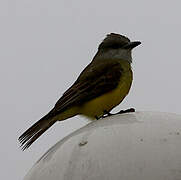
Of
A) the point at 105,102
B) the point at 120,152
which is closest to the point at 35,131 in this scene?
the point at 105,102


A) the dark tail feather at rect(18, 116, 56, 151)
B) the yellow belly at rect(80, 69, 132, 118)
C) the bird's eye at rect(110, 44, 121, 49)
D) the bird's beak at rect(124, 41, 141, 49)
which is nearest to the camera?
the dark tail feather at rect(18, 116, 56, 151)

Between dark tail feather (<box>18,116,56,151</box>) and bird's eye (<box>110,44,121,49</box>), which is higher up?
bird's eye (<box>110,44,121,49</box>)

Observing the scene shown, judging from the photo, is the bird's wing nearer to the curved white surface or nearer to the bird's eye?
the bird's eye

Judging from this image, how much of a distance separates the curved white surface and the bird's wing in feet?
8.47

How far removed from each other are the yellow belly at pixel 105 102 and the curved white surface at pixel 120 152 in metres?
2.86

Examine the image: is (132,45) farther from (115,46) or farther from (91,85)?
(91,85)

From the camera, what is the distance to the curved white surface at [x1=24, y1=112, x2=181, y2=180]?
155 inches

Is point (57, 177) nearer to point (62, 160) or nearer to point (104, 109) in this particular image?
point (62, 160)

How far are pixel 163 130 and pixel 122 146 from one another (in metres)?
0.39

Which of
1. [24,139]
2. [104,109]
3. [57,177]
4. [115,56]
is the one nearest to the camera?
[57,177]

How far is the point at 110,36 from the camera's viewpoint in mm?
9359

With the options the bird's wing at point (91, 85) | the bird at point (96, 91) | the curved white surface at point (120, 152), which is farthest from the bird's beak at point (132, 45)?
the curved white surface at point (120, 152)

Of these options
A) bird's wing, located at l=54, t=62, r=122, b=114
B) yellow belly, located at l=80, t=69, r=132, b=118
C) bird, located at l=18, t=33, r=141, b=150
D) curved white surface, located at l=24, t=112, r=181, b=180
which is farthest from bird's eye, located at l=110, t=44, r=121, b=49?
curved white surface, located at l=24, t=112, r=181, b=180

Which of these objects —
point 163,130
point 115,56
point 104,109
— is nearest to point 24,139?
point 104,109
